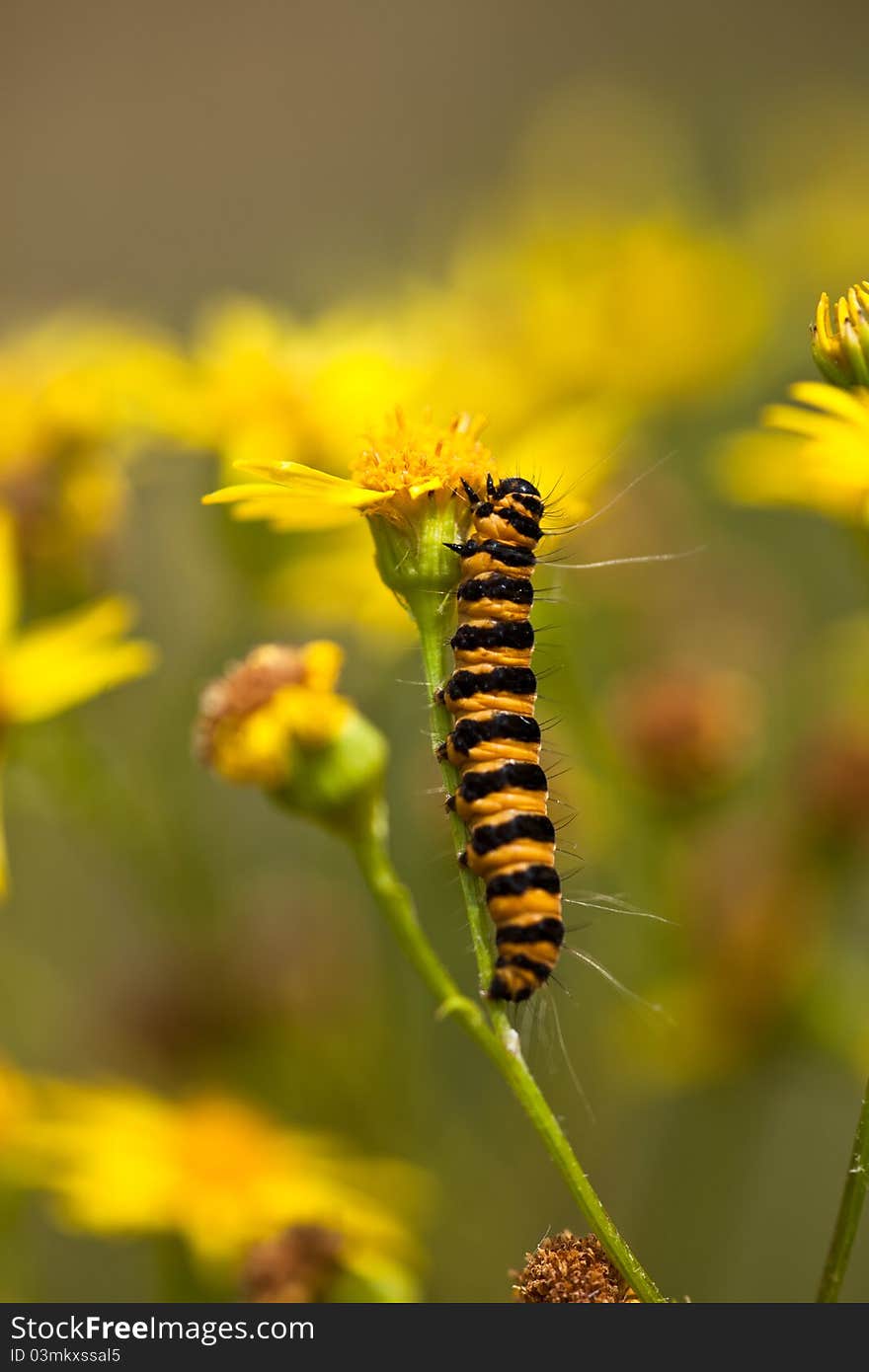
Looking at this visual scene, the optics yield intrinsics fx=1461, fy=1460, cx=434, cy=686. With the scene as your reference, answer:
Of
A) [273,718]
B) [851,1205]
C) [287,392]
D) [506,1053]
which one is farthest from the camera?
[287,392]

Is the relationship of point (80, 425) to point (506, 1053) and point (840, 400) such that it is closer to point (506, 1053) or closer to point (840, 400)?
point (840, 400)

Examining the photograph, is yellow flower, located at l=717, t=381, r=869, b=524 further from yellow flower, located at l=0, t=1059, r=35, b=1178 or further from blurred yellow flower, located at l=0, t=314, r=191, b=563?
yellow flower, located at l=0, t=1059, r=35, b=1178

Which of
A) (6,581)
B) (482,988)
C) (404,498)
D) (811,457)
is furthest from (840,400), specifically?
(6,581)

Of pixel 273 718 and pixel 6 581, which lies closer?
pixel 273 718

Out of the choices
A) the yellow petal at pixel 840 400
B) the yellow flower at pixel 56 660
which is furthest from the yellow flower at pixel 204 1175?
the yellow petal at pixel 840 400

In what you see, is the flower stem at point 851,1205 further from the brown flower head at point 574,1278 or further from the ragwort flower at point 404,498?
the ragwort flower at point 404,498

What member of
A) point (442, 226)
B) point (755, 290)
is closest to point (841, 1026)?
point (755, 290)
